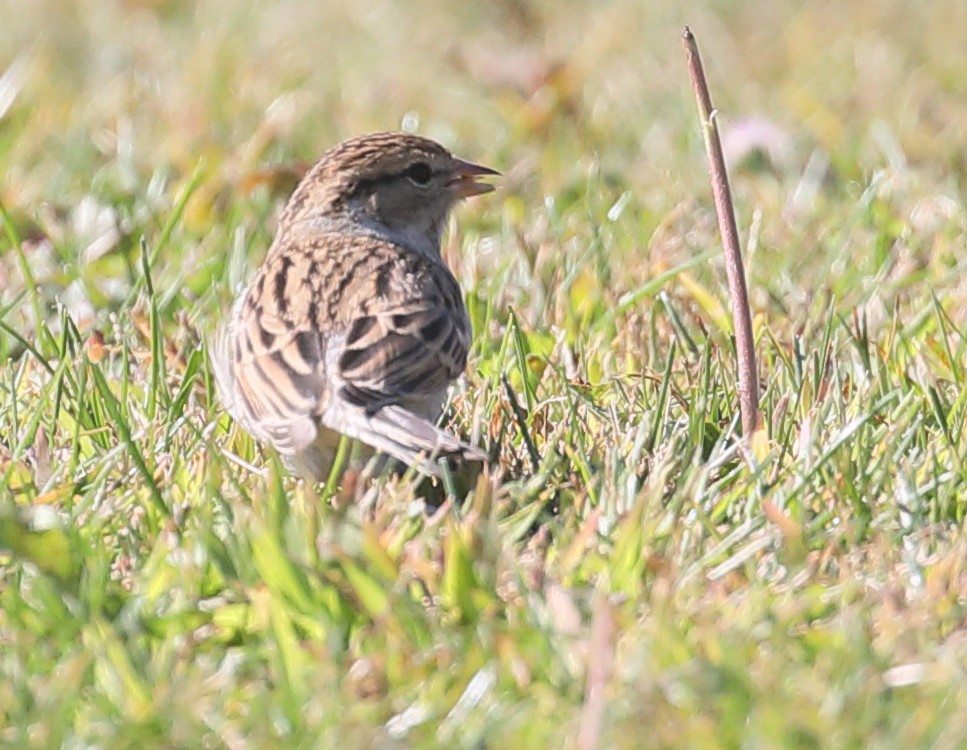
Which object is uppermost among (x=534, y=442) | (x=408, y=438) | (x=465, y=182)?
(x=465, y=182)

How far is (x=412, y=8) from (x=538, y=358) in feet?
14.4

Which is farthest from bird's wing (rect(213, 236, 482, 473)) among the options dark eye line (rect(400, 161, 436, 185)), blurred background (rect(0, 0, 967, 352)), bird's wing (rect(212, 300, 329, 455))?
blurred background (rect(0, 0, 967, 352))

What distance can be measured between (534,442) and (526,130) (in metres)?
2.95

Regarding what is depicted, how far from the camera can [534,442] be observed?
4.03m

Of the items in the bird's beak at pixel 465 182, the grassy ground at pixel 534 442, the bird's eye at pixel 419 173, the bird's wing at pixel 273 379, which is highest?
the bird's eye at pixel 419 173

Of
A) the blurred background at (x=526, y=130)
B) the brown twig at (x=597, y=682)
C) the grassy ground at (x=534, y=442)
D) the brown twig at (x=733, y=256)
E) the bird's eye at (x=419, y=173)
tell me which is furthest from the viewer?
the blurred background at (x=526, y=130)

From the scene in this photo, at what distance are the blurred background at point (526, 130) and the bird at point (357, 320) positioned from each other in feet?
1.14

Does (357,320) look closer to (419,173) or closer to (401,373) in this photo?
(401,373)

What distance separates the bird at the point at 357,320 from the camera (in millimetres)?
3832

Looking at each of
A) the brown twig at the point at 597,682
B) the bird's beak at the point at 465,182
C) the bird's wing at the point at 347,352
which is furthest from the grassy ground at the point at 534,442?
the bird's beak at the point at 465,182

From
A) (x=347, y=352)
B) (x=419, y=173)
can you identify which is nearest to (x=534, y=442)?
(x=347, y=352)

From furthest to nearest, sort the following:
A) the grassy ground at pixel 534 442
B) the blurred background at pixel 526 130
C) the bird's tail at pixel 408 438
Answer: the blurred background at pixel 526 130 → the bird's tail at pixel 408 438 → the grassy ground at pixel 534 442

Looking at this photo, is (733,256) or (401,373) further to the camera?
(401,373)

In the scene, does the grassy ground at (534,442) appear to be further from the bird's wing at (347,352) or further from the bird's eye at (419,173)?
the bird's eye at (419,173)
